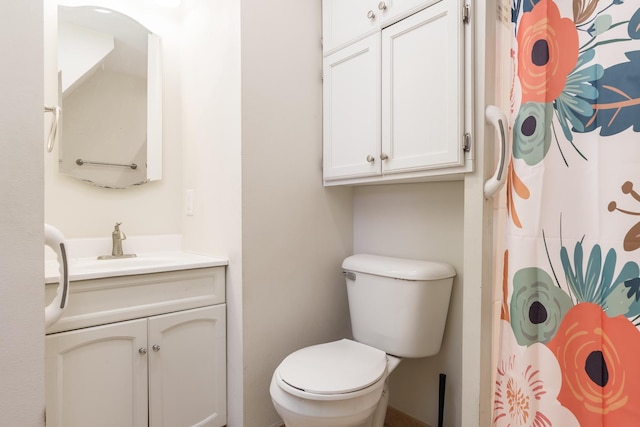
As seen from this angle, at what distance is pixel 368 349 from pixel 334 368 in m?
0.24

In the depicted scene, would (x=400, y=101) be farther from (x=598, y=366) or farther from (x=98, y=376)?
(x=98, y=376)

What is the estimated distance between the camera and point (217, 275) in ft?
5.22

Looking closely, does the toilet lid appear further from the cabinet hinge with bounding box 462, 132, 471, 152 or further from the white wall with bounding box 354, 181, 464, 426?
the cabinet hinge with bounding box 462, 132, 471, 152

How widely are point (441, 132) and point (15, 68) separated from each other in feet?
3.96

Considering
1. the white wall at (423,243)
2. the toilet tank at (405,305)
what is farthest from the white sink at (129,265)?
the white wall at (423,243)

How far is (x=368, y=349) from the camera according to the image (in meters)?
1.51

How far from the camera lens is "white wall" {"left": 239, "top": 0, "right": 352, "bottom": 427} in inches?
60.6

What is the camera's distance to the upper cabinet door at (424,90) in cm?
122

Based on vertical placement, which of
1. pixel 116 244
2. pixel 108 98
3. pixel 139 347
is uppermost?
pixel 108 98

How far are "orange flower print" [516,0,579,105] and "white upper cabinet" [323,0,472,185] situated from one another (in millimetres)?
240

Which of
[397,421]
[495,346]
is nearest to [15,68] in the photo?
[495,346]

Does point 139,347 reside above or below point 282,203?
below

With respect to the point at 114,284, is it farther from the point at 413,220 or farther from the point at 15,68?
the point at 413,220

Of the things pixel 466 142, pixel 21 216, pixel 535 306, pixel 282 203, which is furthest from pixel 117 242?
pixel 535 306
